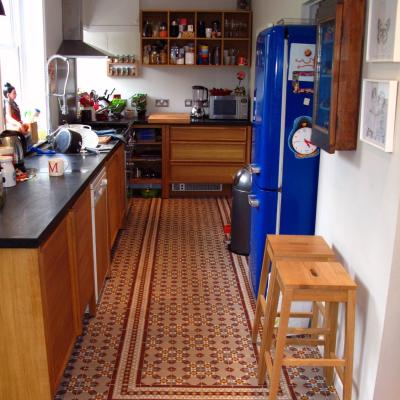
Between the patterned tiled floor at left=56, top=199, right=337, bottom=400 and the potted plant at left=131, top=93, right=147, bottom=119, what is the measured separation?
1.98 metres

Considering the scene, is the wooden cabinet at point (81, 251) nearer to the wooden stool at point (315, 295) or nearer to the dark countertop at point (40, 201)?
the dark countertop at point (40, 201)

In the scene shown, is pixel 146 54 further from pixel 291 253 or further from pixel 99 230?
pixel 291 253

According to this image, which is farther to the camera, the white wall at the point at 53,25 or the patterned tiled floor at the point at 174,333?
the white wall at the point at 53,25

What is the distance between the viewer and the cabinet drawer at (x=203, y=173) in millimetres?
5742

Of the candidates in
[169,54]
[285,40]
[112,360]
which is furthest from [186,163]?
[112,360]

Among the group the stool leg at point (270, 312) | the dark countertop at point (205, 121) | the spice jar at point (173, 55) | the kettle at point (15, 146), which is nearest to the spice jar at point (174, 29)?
the spice jar at point (173, 55)

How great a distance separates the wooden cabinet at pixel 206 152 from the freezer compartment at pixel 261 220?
2.32 metres

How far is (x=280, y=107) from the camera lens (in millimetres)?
2979

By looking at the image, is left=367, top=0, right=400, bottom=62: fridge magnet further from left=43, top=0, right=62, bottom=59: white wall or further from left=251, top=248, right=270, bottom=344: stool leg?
left=43, top=0, right=62, bottom=59: white wall

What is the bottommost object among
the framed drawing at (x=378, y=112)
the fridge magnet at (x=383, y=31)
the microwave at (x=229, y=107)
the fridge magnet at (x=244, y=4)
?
the microwave at (x=229, y=107)

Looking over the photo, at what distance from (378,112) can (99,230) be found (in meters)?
1.91

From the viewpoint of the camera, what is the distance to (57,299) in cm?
221

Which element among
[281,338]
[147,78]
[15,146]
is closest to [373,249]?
[281,338]

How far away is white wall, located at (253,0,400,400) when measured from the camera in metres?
1.87
